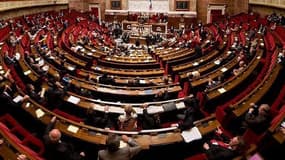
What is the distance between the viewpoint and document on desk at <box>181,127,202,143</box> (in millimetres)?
3586


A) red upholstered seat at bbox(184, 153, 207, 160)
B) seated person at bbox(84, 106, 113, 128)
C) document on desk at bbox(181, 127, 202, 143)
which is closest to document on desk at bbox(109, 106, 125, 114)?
seated person at bbox(84, 106, 113, 128)

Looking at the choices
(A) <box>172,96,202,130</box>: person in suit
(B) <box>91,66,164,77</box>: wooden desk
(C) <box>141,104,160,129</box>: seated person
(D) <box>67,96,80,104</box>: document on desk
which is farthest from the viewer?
(B) <box>91,66,164,77</box>: wooden desk

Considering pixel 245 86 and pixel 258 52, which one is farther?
pixel 258 52

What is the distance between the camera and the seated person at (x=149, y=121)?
439 cm

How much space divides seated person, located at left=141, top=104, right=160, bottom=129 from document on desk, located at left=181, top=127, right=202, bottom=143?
794 mm

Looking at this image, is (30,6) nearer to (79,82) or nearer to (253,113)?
(79,82)

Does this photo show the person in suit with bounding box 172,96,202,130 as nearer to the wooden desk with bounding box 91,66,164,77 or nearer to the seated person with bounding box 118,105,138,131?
the seated person with bounding box 118,105,138,131

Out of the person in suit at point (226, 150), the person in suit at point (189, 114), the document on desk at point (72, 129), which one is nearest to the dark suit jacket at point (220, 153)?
the person in suit at point (226, 150)

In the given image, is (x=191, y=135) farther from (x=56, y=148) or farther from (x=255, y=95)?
(x=56, y=148)

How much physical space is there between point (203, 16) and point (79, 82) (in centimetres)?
1450

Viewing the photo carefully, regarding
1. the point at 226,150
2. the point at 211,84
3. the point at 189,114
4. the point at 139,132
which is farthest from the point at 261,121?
the point at 211,84

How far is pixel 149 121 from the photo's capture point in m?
4.39

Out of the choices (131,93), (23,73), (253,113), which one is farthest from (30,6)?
(253,113)

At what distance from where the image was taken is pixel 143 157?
3.55 meters
